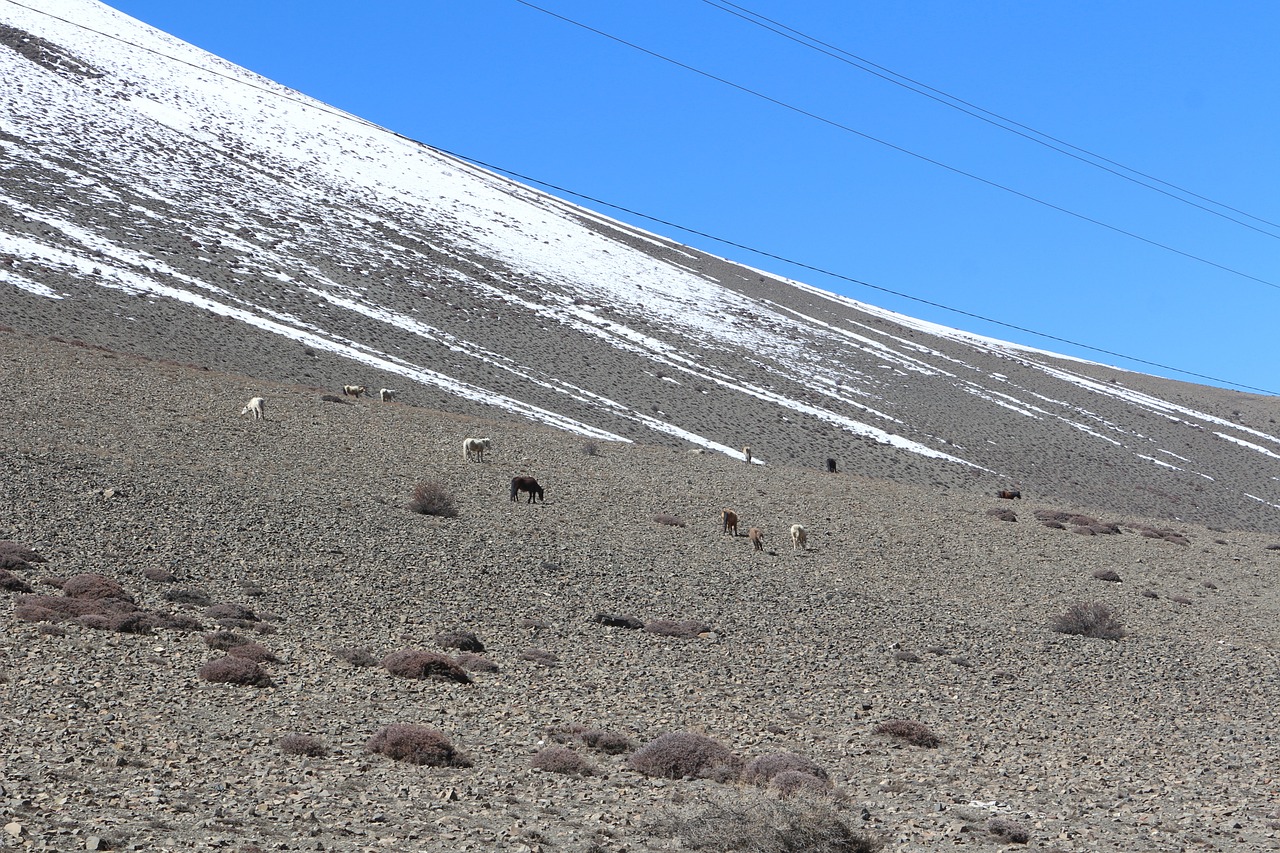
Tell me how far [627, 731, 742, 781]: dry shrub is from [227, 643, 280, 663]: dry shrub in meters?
4.97

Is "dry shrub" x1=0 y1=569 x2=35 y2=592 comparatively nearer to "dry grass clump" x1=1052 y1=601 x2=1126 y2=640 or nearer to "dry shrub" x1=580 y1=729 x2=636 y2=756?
"dry shrub" x1=580 y1=729 x2=636 y2=756

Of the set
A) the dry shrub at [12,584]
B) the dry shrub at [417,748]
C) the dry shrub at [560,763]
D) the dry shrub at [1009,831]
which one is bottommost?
the dry shrub at [12,584]

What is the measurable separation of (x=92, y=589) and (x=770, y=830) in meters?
10.7

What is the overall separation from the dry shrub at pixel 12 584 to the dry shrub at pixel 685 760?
8.80m

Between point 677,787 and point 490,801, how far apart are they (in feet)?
6.48

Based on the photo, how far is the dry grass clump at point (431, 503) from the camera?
25.1 m

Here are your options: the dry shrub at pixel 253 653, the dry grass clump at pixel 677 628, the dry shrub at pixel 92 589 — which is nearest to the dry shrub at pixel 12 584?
the dry shrub at pixel 92 589

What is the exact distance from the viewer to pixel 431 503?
83.1 ft

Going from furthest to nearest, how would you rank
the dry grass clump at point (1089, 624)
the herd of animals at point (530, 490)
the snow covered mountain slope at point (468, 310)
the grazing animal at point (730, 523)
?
the snow covered mountain slope at point (468, 310)
the grazing animal at point (730, 523)
the herd of animals at point (530, 490)
the dry grass clump at point (1089, 624)

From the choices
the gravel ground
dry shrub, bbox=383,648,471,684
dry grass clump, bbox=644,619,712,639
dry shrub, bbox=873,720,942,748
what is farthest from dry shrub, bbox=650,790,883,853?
dry grass clump, bbox=644,619,712,639

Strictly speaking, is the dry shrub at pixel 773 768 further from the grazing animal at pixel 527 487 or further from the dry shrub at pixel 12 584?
the grazing animal at pixel 527 487

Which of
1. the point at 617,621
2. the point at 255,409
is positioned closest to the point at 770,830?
the point at 617,621

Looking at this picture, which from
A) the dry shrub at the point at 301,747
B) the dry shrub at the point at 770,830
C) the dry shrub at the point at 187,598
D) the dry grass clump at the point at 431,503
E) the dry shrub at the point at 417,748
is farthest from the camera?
the dry grass clump at the point at 431,503

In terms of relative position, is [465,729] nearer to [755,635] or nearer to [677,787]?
[677,787]
